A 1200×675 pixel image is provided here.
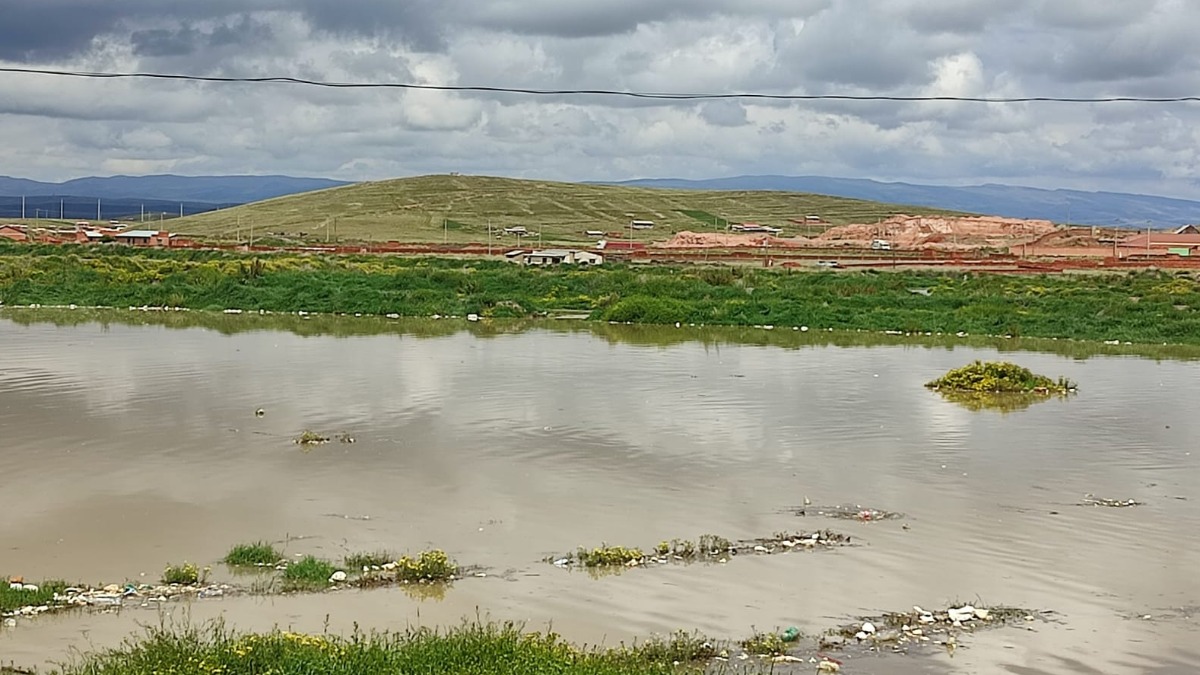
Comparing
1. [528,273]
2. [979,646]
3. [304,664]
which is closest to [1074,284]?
[528,273]

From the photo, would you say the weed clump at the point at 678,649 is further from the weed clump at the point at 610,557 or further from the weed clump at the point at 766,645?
the weed clump at the point at 610,557

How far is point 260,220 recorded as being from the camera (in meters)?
129

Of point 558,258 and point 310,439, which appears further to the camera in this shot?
point 558,258

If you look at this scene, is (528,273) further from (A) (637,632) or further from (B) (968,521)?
(A) (637,632)

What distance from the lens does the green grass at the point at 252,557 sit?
10641mm

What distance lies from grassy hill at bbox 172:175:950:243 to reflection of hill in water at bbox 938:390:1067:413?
83.2 metres

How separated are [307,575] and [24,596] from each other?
81.0 inches

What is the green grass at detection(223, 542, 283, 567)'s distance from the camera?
34.9 feet

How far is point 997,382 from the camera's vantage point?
2364 centimetres

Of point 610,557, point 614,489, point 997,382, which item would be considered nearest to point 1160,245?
point 997,382

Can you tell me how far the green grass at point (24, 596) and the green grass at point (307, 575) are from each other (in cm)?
167

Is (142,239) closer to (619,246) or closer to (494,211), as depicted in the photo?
(619,246)

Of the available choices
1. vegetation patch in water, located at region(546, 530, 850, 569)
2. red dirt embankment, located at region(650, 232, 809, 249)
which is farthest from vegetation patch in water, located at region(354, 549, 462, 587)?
red dirt embankment, located at region(650, 232, 809, 249)

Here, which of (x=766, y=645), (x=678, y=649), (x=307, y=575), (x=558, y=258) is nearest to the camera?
(x=678, y=649)
